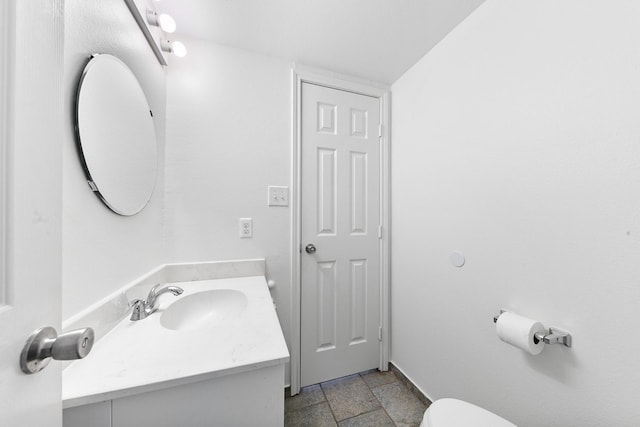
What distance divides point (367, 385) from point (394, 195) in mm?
1318

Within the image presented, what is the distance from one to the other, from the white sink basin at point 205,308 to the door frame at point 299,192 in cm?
42

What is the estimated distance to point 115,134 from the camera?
846 millimetres

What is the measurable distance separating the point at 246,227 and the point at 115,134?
0.75m

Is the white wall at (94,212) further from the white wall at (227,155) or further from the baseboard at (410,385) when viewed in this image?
the baseboard at (410,385)

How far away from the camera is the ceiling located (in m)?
1.08

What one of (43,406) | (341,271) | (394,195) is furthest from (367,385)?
(43,406)

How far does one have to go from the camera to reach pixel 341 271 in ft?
5.24

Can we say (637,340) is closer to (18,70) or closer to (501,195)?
(501,195)

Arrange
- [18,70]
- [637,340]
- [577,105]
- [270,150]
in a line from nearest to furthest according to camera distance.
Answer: [18,70] < [637,340] < [577,105] < [270,150]

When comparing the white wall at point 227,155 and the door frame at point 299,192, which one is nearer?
the white wall at point 227,155

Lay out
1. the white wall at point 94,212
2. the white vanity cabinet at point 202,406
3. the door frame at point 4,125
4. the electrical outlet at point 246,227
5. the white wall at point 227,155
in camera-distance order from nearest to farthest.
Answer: the door frame at point 4,125 → the white vanity cabinet at point 202,406 → the white wall at point 94,212 → the white wall at point 227,155 → the electrical outlet at point 246,227

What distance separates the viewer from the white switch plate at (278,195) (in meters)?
1.45

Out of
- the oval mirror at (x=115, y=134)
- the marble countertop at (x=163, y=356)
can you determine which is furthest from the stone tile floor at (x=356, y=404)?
the oval mirror at (x=115, y=134)

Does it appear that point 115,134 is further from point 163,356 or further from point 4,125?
point 163,356
